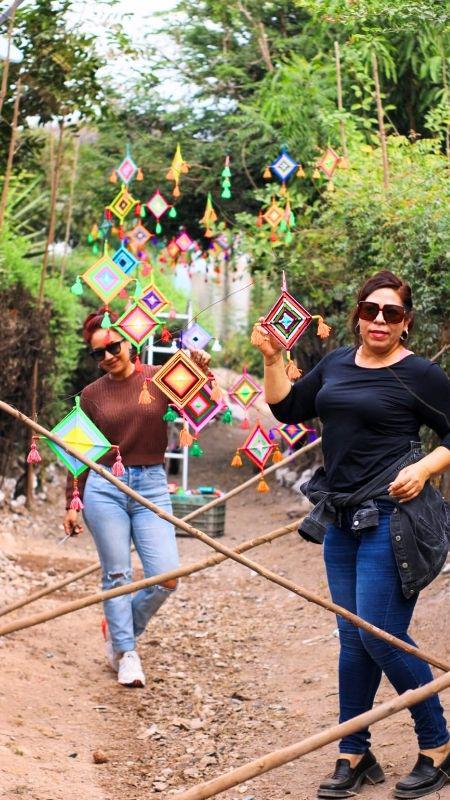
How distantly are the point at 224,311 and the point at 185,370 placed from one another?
898 inches

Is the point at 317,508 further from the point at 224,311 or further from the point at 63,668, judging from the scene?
the point at 224,311

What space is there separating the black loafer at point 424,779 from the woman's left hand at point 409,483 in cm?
95

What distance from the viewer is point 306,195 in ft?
37.4

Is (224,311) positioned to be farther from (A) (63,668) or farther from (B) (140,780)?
(B) (140,780)

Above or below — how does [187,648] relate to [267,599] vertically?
above

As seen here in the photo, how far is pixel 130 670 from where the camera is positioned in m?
6.20

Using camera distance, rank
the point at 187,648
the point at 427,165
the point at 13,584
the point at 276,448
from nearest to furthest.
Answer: the point at 276,448, the point at 187,648, the point at 427,165, the point at 13,584

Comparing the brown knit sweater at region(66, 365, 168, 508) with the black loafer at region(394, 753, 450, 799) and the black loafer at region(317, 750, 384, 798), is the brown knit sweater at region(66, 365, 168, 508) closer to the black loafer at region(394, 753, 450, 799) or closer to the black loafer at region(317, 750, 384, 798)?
the black loafer at region(317, 750, 384, 798)

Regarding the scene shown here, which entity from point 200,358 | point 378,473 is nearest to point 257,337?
point 378,473

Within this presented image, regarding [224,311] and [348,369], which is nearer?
[348,369]

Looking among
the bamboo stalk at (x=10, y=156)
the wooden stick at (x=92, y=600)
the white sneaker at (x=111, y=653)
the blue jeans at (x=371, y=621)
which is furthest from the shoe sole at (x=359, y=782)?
the bamboo stalk at (x=10, y=156)

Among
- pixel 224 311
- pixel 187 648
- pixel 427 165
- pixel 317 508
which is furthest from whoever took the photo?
pixel 224 311

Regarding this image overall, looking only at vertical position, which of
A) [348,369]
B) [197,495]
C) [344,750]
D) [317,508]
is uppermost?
[348,369]

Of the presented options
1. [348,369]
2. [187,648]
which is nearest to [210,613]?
[187,648]
